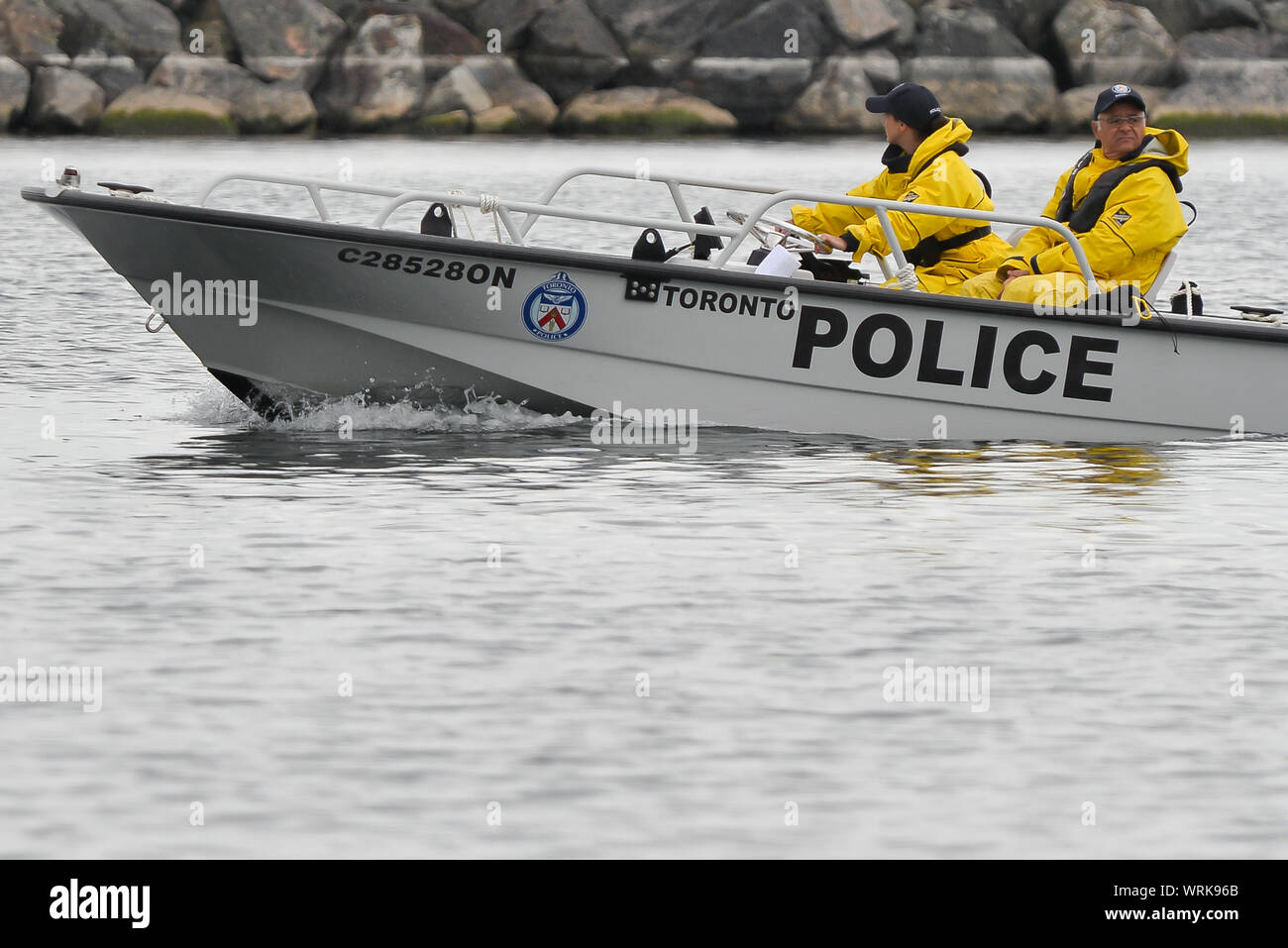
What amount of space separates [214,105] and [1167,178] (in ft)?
119

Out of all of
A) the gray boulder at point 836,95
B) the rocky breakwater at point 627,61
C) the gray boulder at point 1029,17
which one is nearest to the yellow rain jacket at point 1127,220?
the rocky breakwater at point 627,61

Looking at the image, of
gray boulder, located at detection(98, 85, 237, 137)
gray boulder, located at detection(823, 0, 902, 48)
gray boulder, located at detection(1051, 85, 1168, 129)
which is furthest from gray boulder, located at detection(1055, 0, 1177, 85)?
gray boulder, located at detection(98, 85, 237, 137)

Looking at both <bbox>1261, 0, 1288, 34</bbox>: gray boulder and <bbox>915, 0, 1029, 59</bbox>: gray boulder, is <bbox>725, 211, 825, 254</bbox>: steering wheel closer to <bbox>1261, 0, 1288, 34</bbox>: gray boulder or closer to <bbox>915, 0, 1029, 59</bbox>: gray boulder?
<bbox>915, 0, 1029, 59</bbox>: gray boulder

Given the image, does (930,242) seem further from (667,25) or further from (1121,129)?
(667,25)

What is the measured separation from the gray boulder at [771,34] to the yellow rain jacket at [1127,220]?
36.1m

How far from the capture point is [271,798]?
17.6 feet

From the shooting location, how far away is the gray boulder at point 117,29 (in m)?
44.0

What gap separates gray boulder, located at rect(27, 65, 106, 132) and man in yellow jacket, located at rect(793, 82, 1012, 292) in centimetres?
3464

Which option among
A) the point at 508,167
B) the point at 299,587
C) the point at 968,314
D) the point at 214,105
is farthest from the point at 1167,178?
the point at 214,105

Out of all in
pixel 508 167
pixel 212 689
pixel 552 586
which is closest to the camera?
pixel 212 689

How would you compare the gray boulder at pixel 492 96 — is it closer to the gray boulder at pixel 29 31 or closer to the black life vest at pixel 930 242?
the gray boulder at pixel 29 31
